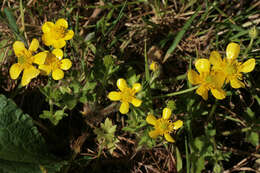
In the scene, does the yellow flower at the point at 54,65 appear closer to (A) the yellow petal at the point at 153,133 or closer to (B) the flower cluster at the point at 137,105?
(B) the flower cluster at the point at 137,105

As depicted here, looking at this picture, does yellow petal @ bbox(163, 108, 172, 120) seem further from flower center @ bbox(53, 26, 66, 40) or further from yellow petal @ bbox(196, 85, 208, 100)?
flower center @ bbox(53, 26, 66, 40)

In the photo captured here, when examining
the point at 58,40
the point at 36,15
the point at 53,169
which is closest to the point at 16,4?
the point at 36,15

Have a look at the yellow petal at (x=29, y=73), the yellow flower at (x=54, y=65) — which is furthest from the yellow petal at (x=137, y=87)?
the yellow petal at (x=29, y=73)

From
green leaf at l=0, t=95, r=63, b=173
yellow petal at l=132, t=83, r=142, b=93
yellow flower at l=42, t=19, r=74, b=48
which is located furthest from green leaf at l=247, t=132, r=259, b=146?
yellow flower at l=42, t=19, r=74, b=48

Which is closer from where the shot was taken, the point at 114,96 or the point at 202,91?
the point at 202,91

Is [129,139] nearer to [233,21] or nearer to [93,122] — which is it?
[93,122]

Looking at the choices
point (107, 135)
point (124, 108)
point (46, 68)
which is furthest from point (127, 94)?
point (46, 68)

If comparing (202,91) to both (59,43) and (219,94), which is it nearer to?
(219,94)
